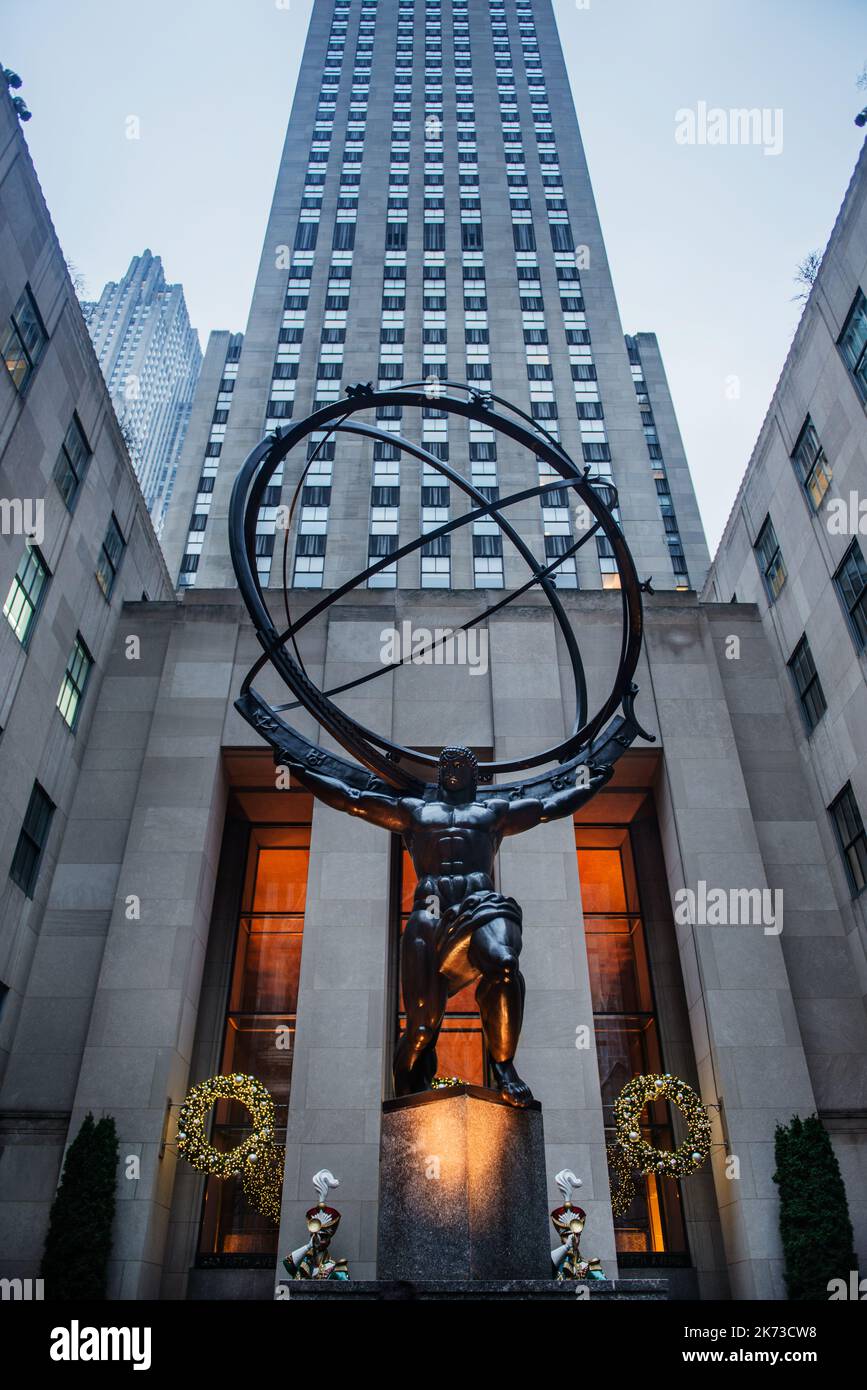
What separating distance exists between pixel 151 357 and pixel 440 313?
128 m

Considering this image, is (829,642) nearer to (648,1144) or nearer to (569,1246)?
(648,1144)

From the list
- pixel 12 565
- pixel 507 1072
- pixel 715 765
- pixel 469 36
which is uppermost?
pixel 469 36

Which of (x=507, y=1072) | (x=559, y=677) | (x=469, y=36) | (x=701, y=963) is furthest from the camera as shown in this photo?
(x=469, y=36)

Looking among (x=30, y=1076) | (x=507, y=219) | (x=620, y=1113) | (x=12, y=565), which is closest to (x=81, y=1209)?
(x=30, y=1076)

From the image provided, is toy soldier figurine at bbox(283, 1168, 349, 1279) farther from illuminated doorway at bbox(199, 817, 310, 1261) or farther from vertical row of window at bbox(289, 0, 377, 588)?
vertical row of window at bbox(289, 0, 377, 588)

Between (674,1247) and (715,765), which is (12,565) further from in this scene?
(674,1247)

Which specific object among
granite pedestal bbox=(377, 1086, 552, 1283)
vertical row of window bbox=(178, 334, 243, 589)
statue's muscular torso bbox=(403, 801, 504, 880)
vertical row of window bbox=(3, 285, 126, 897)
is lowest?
granite pedestal bbox=(377, 1086, 552, 1283)

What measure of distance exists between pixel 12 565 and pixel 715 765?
1519 cm

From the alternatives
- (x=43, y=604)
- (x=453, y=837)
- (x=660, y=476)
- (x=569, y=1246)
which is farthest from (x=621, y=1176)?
(x=660, y=476)

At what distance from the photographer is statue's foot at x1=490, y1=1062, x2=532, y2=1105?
24.9 ft

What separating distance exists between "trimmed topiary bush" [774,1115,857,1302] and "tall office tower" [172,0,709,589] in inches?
1030

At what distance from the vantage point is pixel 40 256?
17812 mm

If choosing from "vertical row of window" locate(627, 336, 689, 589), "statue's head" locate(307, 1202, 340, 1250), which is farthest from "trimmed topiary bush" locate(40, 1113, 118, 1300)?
"vertical row of window" locate(627, 336, 689, 589)
